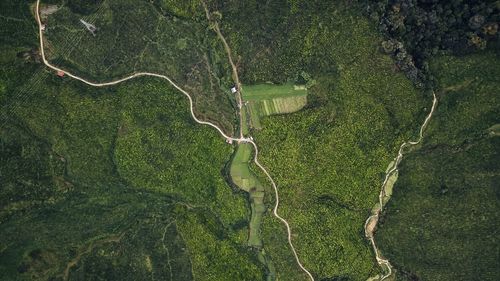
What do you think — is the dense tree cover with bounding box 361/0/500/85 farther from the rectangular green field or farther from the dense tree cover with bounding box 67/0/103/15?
the dense tree cover with bounding box 67/0/103/15

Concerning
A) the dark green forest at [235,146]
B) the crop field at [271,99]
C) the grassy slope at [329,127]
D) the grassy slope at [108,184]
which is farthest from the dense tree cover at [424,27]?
the grassy slope at [108,184]

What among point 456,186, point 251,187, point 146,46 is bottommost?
point 251,187

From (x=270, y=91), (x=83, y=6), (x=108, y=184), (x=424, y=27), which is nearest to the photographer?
(x=424, y=27)

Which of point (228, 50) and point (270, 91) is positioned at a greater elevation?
point (228, 50)

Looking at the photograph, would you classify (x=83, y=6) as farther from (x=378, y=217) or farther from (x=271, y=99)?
(x=378, y=217)

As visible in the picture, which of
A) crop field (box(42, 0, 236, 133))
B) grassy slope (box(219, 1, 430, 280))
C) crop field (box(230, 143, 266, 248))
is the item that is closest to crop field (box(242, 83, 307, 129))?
grassy slope (box(219, 1, 430, 280))

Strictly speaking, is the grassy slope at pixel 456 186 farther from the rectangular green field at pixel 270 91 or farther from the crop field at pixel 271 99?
the rectangular green field at pixel 270 91

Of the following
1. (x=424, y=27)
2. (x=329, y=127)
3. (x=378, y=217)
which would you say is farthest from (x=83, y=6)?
(x=378, y=217)

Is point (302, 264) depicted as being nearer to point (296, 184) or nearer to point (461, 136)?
point (296, 184)

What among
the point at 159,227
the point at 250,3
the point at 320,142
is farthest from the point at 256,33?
the point at 159,227
